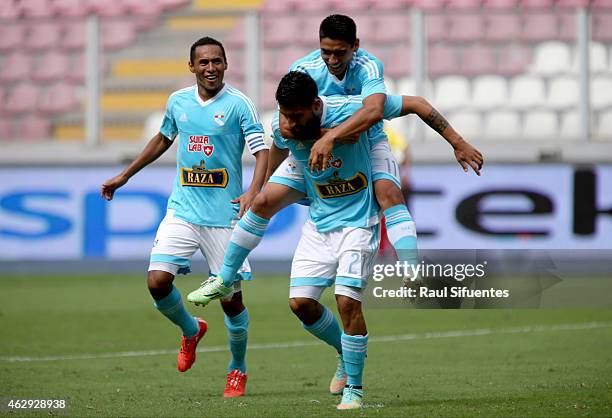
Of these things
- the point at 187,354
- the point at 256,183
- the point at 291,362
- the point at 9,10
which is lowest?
the point at 291,362

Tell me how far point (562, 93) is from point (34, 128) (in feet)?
27.1

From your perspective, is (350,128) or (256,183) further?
(256,183)

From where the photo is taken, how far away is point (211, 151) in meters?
7.94

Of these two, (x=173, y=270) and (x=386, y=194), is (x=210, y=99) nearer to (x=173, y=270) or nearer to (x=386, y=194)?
(x=173, y=270)

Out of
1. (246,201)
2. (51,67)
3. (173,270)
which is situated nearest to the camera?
(246,201)

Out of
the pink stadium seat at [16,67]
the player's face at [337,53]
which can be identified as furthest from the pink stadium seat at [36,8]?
the player's face at [337,53]

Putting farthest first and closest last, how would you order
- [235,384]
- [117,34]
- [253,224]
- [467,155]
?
[117,34]
[235,384]
[253,224]
[467,155]

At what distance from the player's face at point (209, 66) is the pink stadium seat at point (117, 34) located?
409 inches

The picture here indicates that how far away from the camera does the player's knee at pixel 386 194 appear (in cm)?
692

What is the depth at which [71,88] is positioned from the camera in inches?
726

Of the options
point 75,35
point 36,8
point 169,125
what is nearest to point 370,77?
point 169,125

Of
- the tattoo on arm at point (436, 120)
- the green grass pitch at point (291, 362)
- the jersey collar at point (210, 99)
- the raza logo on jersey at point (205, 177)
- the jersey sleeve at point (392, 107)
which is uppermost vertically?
the jersey collar at point (210, 99)

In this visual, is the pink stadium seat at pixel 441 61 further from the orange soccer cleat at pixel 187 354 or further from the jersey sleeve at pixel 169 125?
the orange soccer cleat at pixel 187 354

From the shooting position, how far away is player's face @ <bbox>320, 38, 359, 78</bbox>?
265 inches
